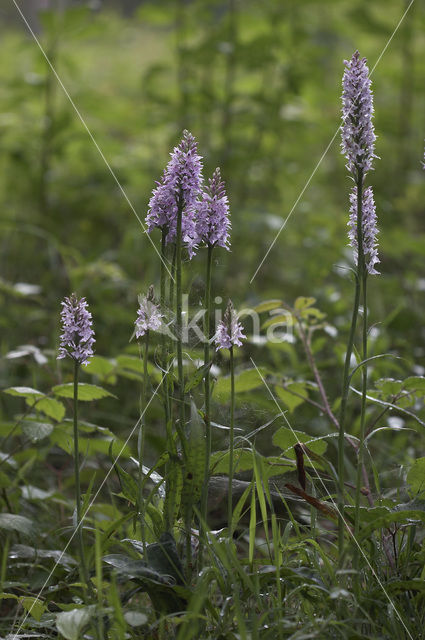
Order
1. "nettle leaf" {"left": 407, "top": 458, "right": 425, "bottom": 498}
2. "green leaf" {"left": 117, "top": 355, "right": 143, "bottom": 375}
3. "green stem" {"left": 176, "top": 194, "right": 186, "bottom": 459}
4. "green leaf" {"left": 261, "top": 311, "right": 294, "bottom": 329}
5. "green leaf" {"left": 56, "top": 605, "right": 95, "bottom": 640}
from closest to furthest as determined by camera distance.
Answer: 1. "green leaf" {"left": 56, "top": 605, "right": 95, "bottom": 640}
2. "green stem" {"left": 176, "top": 194, "right": 186, "bottom": 459}
3. "nettle leaf" {"left": 407, "top": 458, "right": 425, "bottom": 498}
4. "green leaf" {"left": 117, "top": 355, "right": 143, "bottom": 375}
5. "green leaf" {"left": 261, "top": 311, "right": 294, "bottom": 329}

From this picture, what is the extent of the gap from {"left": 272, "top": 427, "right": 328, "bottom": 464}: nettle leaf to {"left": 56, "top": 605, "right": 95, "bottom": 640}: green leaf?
1.64 ft

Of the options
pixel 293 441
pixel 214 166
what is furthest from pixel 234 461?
pixel 214 166

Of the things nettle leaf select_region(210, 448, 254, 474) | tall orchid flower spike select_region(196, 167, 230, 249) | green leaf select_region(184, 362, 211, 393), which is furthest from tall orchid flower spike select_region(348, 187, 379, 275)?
nettle leaf select_region(210, 448, 254, 474)

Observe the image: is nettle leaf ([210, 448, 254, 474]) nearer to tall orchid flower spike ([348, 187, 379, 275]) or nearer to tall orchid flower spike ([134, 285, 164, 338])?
tall orchid flower spike ([134, 285, 164, 338])

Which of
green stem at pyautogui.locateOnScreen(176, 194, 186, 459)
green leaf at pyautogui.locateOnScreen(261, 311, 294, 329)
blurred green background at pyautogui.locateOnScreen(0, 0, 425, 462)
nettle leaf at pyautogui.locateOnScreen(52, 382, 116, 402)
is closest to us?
green stem at pyautogui.locateOnScreen(176, 194, 186, 459)

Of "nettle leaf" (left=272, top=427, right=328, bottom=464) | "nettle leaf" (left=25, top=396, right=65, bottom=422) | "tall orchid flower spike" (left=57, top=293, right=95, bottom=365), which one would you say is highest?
"tall orchid flower spike" (left=57, top=293, right=95, bottom=365)

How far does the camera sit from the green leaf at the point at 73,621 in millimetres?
1106

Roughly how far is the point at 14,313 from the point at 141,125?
1.52 metres

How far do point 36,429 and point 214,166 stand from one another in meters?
2.54

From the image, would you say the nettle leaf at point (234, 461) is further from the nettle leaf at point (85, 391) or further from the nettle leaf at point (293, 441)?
the nettle leaf at point (85, 391)

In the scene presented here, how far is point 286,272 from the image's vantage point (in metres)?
4.32

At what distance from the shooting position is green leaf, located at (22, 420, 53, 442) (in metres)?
1.59

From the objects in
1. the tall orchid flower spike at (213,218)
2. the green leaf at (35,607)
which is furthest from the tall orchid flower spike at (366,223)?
the green leaf at (35,607)

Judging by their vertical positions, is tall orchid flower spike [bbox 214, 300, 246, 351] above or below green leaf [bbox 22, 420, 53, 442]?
above
